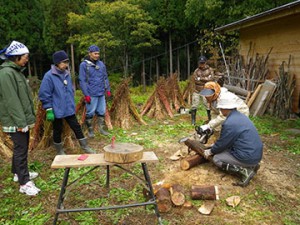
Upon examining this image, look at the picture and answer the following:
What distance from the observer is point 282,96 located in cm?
704

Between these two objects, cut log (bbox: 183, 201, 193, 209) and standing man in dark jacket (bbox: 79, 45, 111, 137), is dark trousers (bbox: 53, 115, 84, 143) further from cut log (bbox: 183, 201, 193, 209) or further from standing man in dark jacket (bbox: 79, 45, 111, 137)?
cut log (bbox: 183, 201, 193, 209)

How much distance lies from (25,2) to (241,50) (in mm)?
17502

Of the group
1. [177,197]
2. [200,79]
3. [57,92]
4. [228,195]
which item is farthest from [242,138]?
[200,79]

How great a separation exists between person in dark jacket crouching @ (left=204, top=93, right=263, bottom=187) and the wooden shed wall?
4498 millimetres

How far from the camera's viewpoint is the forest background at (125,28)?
611 inches

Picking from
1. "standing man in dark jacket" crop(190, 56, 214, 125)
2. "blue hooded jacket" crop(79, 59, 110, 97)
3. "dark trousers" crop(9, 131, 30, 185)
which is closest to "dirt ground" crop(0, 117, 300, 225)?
"dark trousers" crop(9, 131, 30, 185)

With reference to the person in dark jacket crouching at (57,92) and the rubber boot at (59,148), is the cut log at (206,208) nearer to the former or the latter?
the person in dark jacket crouching at (57,92)

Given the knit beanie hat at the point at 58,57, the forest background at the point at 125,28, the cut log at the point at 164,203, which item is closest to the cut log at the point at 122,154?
the cut log at the point at 164,203

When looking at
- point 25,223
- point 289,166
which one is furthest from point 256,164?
point 25,223

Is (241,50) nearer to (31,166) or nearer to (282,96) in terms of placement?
(282,96)

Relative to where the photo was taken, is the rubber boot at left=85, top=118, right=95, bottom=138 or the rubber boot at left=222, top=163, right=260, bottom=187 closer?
the rubber boot at left=222, top=163, right=260, bottom=187

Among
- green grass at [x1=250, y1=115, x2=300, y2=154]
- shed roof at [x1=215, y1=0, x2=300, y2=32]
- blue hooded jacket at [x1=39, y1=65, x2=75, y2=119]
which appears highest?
shed roof at [x1=215, y1=0, x2=300, y2=32]

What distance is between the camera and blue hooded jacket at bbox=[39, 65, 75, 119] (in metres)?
3.99

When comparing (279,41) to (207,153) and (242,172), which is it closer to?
(207,153)
